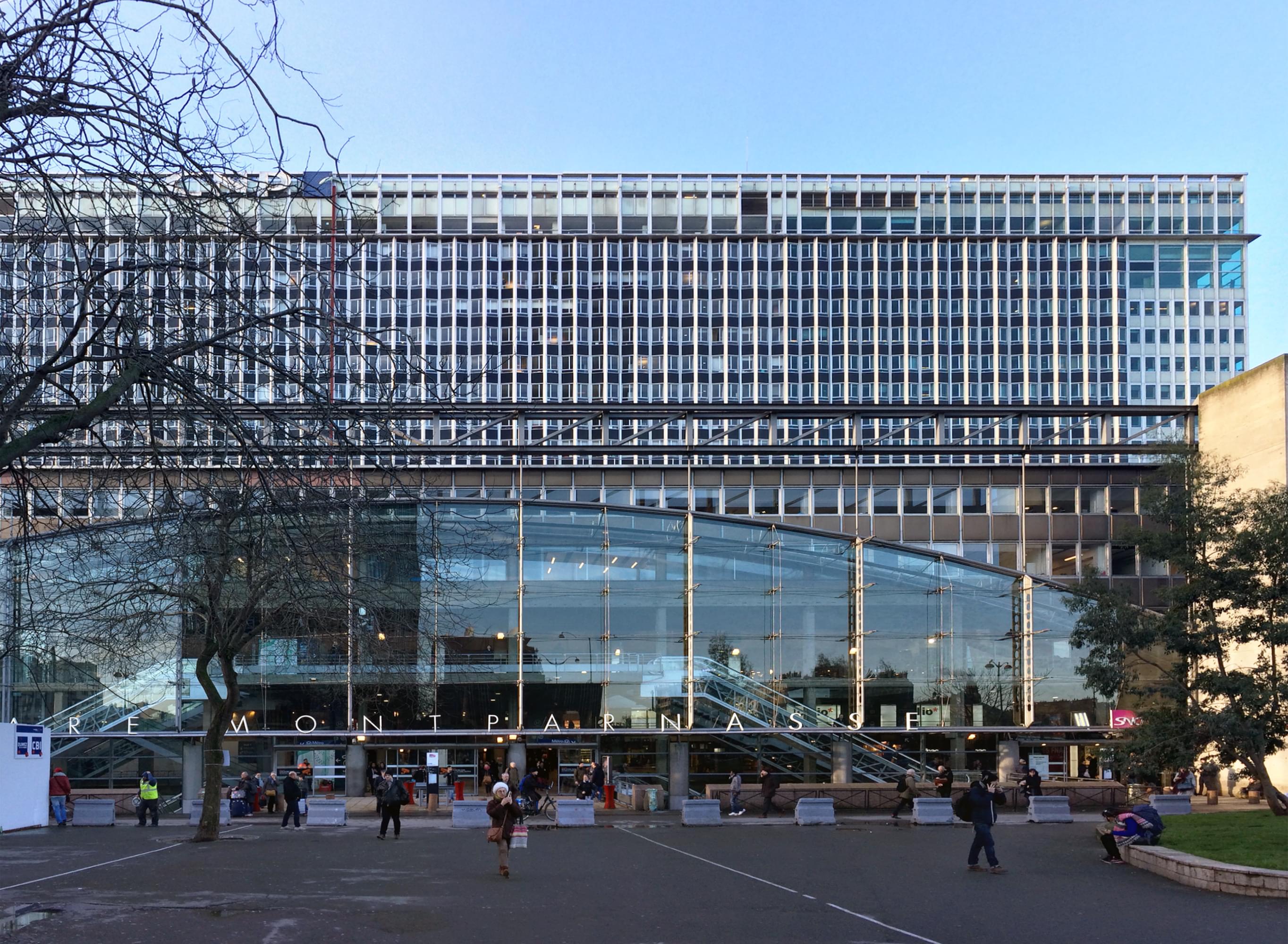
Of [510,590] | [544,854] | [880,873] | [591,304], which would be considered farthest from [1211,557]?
[591,304]

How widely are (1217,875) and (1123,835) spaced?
4429mm

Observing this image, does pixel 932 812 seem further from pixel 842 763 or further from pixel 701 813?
pixel 842 763

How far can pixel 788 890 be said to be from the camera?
19.2 meters

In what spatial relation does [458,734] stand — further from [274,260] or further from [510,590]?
[274,260]

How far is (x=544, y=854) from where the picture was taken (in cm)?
2553

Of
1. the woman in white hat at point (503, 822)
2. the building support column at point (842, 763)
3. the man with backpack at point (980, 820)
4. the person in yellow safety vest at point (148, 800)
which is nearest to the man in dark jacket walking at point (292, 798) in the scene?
the person in yellow safety vest at point (148, 800)

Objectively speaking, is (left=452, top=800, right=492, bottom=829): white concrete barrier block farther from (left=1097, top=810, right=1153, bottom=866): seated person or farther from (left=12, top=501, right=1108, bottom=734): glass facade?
(left=1097, top=810, right=1153, bottom=866): seated person

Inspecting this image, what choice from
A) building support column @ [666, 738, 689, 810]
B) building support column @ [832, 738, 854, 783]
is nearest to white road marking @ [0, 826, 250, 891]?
building support column @ [666, 738, 689, 810]

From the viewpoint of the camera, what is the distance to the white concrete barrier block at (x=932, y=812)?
33.7m

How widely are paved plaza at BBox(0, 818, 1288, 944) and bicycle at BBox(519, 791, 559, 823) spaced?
17.1 feet

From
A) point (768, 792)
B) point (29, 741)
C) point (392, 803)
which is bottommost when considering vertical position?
point (768, 792)

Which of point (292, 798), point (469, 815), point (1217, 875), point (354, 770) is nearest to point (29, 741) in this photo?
point (292, 798)

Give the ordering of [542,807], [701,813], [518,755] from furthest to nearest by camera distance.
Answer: [518,755]
[542,807]
[701,813]

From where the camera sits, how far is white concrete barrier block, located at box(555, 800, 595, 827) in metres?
33.9
